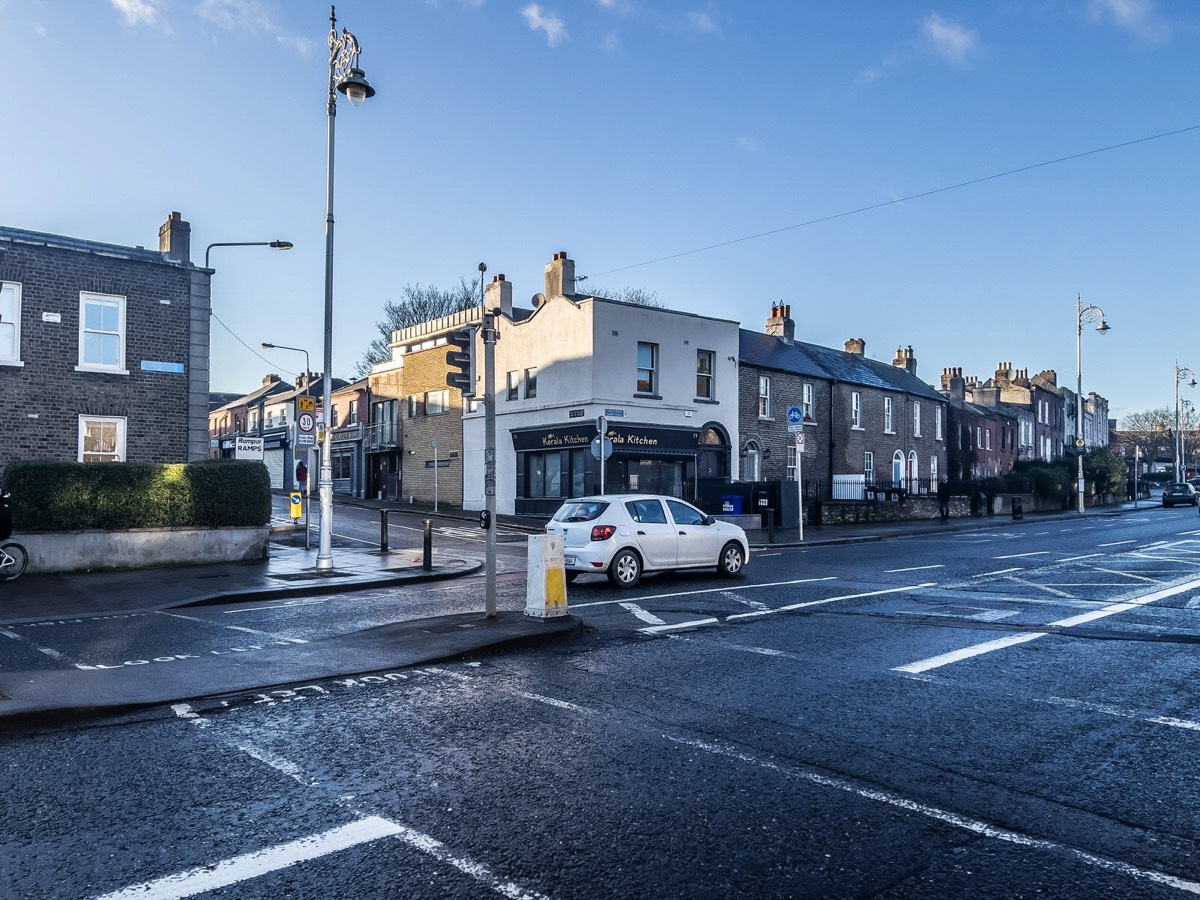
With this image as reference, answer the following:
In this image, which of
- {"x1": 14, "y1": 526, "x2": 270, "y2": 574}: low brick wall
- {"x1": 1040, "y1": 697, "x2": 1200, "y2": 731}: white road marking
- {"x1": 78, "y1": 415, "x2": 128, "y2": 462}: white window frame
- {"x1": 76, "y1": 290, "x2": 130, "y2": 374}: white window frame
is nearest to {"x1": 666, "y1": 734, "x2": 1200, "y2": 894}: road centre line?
{"x1": 1040, "y1": 697, "x2": 1200, "y2": 731}: white road marking

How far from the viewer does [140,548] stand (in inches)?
672

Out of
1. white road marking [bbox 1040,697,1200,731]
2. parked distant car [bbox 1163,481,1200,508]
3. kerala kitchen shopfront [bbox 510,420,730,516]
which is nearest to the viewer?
white road marking [bbox 1040,697,1200,731]

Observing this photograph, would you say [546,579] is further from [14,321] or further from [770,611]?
[14,321]

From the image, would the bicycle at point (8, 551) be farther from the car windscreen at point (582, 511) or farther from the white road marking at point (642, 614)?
the white road marking at point (642, 614)

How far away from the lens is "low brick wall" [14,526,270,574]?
52.7 ft

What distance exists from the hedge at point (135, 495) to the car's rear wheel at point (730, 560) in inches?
390

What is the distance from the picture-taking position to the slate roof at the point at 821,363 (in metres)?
37.7

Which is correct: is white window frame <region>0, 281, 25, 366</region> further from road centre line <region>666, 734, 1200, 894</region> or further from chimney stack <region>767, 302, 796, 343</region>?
chimney stack <region>767, 302, 796, 343</region>

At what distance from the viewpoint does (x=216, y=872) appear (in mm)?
3809

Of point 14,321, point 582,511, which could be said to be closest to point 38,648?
point 582,511

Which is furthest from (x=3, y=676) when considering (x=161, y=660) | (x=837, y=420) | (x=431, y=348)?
(x=837, y=420)

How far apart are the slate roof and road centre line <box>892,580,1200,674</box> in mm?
23485

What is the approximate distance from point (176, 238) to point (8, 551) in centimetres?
1033

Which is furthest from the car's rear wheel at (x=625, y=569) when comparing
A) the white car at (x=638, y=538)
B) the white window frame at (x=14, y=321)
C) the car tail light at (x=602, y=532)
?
the white window frame at (x=14, y=321)
